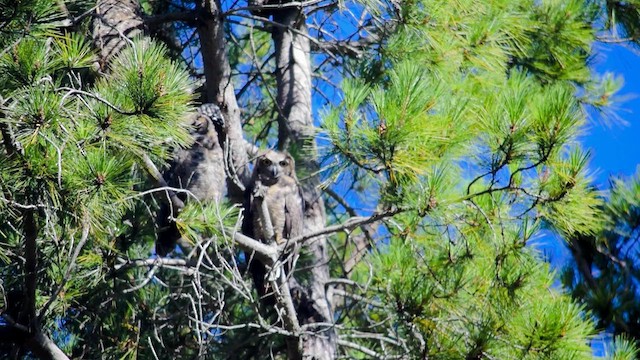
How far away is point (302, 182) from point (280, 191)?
Answer: 0.43ft


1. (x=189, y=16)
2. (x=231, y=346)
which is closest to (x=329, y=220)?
(x=231, y=346)

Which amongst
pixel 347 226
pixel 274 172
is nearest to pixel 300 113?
pixel 274 172

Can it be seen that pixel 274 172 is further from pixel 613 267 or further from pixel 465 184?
pixel 613 267

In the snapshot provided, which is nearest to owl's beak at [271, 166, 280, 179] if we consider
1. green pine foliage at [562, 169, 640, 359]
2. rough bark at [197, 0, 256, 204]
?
rough bark at [197, 0, 256, 204]

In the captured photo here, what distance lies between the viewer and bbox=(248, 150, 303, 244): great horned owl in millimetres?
4863

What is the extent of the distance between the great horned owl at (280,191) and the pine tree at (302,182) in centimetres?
8

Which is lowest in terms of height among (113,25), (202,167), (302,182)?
(202,167)

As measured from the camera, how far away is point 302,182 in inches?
197

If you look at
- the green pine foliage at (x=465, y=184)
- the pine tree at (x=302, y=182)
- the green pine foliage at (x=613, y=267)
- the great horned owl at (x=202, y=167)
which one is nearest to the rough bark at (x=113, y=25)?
the pine tree at (x=302, y=182)

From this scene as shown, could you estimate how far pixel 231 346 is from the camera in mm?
4395

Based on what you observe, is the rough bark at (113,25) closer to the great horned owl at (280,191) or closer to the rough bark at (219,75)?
the rough bark at (219,75)

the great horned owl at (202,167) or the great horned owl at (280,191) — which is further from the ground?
the great horned owl at (280,191)

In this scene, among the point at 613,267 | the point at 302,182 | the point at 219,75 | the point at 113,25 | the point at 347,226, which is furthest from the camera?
the point at 613,267

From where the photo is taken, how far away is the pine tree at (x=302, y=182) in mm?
2746
